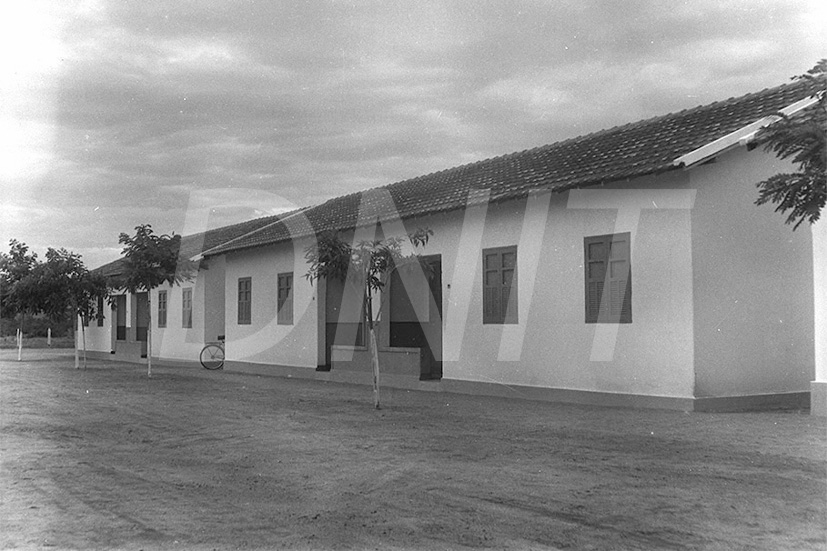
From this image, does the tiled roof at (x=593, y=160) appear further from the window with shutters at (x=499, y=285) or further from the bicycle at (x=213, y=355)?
the bicycle at (x=213, y=355)

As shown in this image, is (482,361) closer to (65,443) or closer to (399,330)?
(399,330)

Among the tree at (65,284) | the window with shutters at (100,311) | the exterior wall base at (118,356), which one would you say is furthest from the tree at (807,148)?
the exterior wall base at (118,356)

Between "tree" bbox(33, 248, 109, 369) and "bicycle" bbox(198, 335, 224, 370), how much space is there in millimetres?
3328

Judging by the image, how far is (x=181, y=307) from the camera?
2767 centimetres

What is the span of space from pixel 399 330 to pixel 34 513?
1416 centimetres

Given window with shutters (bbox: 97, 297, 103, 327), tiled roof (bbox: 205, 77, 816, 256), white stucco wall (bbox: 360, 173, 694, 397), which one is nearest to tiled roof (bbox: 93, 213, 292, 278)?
window with shutters (bbox: 97, 297, 103, 327)

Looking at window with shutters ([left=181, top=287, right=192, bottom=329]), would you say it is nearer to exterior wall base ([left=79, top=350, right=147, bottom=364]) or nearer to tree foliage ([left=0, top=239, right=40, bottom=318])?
exterior wall base ([left=79, top=350, right=147, bottom=364])

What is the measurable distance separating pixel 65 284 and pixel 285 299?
686 centimetres

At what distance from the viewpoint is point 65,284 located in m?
23.3

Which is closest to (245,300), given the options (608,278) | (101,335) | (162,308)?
(162,308)

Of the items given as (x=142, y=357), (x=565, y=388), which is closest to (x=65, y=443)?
(x=565, y=388)

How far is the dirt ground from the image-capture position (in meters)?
5.44

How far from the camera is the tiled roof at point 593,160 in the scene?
1188 centimetres

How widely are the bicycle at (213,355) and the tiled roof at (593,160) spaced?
5.07 meters
